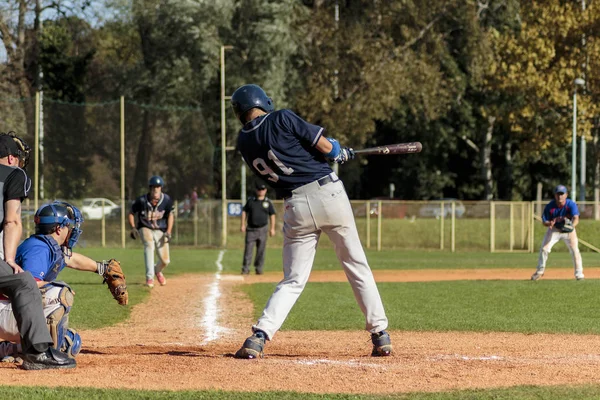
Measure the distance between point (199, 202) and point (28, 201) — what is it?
6.04m

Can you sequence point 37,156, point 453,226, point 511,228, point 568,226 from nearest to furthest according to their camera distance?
point 568,226 → point 37,156 → point 511,228 → point 453,226

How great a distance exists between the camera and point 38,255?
7.55 metres

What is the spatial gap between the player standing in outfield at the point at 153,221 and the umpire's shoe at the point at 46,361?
31.5 feet

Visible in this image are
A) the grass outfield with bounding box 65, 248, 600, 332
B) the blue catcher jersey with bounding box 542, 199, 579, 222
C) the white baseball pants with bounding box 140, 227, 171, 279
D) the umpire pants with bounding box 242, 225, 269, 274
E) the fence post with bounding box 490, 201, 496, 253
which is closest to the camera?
the grass outfield with bounding box 65, 248, 600, 332

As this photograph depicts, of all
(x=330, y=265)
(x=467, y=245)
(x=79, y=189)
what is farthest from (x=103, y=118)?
(x=467, y=245)

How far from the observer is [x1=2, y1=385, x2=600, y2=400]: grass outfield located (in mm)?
5996

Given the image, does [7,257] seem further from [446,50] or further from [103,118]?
[446,50]

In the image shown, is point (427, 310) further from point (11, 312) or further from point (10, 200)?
point (10, 200)

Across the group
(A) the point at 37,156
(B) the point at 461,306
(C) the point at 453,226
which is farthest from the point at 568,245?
(A) the point at 37,156

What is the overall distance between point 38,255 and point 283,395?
8.54 feet

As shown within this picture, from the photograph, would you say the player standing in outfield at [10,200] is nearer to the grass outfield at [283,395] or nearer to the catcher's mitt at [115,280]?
the catcher's mitt at [115,280]

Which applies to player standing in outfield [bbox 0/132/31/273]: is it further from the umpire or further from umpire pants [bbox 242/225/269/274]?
the umpire

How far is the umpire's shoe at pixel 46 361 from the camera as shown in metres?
7.16

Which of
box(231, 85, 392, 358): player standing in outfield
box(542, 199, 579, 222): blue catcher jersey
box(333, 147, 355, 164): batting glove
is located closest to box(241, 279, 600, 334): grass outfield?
box(542, 199, 579, 222): blue catcher jersey
